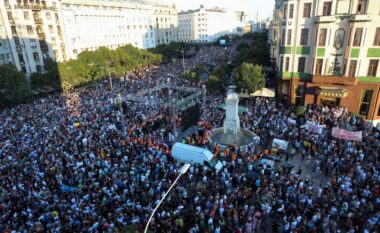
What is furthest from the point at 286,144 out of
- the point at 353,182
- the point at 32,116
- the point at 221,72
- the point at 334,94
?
the point at 32,116

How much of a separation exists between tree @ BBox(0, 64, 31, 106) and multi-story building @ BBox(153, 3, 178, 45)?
2414 inches

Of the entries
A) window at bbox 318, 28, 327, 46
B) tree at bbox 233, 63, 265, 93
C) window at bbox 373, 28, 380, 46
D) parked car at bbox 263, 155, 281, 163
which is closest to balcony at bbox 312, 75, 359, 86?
window at bbox 318, 28, 327, 46

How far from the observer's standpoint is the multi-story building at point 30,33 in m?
47.7

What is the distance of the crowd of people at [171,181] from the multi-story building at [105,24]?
40799 mm

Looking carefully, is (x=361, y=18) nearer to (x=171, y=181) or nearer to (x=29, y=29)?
(x=171, y=181)

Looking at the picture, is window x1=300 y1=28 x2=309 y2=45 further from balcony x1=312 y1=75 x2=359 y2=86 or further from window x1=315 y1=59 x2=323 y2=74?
balcony x1=312 y1=75 x2=359 y2=86

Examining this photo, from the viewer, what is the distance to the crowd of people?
14.4 metres

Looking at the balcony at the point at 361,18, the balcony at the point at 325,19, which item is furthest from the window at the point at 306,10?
the balcony at the point at 361,18

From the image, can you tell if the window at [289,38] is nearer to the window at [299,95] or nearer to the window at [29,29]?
the window at [299,95]

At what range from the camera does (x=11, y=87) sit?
38.6 meters

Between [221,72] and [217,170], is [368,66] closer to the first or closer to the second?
[221,72]

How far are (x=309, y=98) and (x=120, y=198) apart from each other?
25.9m

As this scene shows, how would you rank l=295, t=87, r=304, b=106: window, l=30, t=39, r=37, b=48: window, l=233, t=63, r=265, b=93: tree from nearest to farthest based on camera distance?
l=233, t=63, r=265, b=93: tree < l=295, t=87, r=304, b=106: window < l=30, t=39, r=37, b=48: window

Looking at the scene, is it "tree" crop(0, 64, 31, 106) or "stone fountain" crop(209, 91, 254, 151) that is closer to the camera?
"stone fountain" crop(209, 91, 254, 151)
